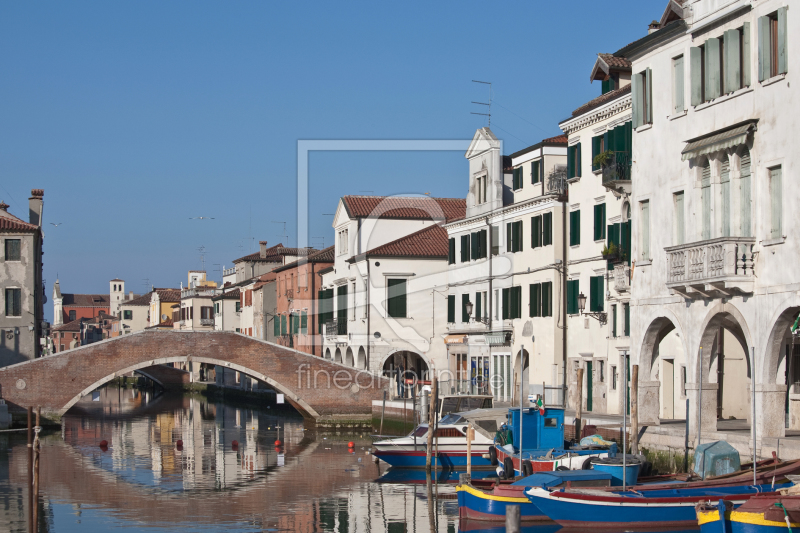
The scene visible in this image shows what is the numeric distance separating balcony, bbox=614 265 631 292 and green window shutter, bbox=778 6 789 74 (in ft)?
32.2

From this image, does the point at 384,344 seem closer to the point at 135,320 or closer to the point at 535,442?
the point at 535,442

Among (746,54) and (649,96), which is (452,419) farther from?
(746,54)

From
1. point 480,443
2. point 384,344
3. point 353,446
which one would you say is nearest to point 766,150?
point 480,443

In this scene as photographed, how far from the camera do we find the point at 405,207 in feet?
163

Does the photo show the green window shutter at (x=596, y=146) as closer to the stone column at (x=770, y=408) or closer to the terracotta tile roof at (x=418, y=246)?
the stone column at (x=770, y=408)

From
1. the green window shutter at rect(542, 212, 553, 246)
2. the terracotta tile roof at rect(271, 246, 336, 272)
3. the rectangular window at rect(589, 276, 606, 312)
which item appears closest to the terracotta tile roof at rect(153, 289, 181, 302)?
the terracotta tile roof at rect(271, 246, 336, 272)

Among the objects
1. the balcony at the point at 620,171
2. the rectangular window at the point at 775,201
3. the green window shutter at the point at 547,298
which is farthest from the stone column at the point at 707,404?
the green window shutter at the point at 547,298

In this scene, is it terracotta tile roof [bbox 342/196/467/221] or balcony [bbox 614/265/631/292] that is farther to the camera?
terracotta tile roof [bbox 342/196/467/221]

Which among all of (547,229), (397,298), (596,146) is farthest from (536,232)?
(397,298)

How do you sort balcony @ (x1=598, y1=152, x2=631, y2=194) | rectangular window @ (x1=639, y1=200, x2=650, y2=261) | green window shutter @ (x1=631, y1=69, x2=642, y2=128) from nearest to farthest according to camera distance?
rectangular window @ (x1=639, y1=200, x2=650, y2=261), green window shutter @ (x1=631, y1=69, x2=642, y2=128), balcony @ (x1=598, y1=152, x2=631, y2=194)

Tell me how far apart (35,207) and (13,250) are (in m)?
6.58

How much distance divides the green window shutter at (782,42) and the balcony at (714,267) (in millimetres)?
3207

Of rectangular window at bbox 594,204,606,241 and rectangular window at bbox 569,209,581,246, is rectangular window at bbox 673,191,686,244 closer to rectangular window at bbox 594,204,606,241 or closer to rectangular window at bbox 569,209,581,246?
rectangular window at bbox 594,204,606,241

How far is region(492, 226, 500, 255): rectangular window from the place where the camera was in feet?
126
